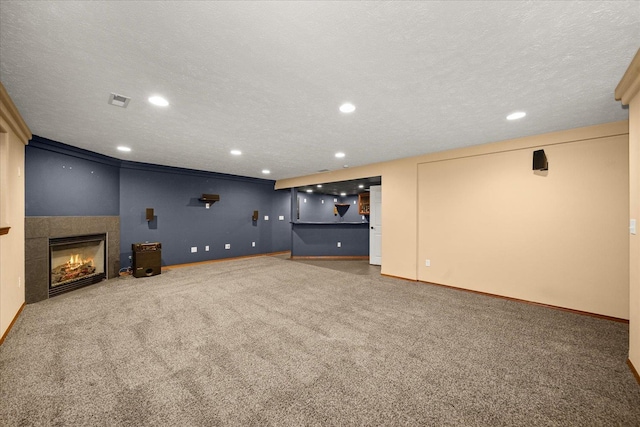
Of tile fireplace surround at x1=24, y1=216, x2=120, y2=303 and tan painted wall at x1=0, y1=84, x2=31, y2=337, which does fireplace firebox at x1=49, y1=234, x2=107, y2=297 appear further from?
tan painted wall at x1=0, y1=84, x2=31, y2=337

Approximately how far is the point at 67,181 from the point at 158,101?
3.23 metres

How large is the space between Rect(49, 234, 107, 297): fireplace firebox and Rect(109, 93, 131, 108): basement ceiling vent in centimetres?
299

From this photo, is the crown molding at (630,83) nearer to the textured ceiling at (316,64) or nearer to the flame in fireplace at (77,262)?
the textured ceiling at (316,64)

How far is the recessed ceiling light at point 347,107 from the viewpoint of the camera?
8.39 ft

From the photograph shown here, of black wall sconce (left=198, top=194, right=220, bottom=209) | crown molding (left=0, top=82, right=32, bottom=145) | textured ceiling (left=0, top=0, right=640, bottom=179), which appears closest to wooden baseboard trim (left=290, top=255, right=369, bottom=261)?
black wall sconce (left=198, top=194, right=220, bottom=209)

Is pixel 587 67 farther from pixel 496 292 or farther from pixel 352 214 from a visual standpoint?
pixel 352 214

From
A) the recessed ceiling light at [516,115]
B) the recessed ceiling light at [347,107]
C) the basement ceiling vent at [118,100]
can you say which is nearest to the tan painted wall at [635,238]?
the recessed ceiling light at [516,115]

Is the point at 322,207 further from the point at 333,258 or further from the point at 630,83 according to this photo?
the point at 630,83

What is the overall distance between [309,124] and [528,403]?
→ 324cm

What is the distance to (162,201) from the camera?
599cm

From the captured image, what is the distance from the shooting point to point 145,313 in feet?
10.5

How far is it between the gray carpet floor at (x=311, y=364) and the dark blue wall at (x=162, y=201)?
1811mm

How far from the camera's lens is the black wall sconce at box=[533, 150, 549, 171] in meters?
3.45

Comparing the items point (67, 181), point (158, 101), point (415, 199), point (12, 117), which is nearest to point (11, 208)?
point (12, 117)
